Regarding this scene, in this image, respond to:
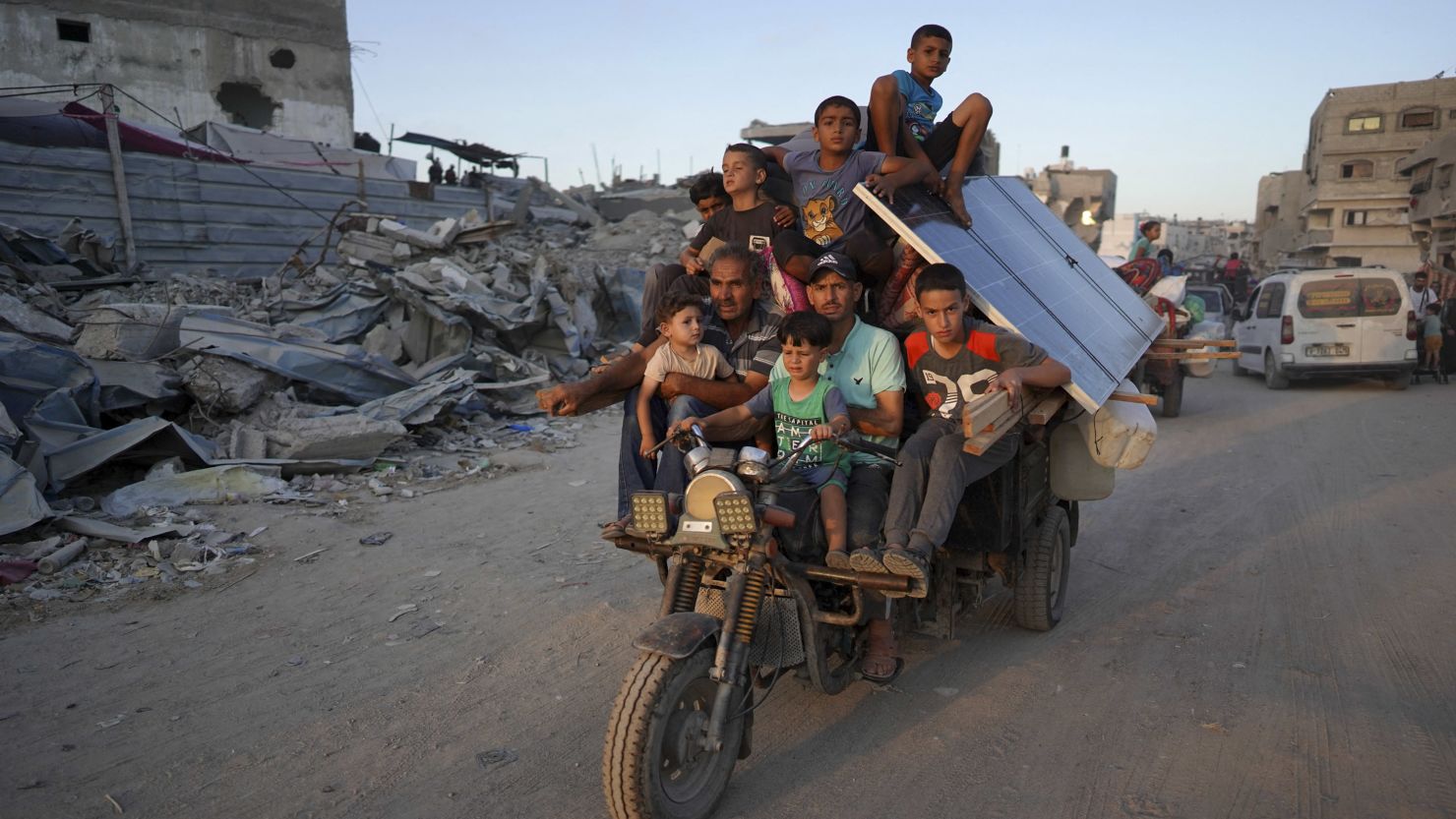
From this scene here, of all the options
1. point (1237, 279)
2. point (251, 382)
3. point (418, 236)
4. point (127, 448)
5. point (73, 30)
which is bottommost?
point (127, 448)

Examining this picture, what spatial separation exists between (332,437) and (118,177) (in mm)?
8374

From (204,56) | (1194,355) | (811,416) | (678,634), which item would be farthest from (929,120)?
(204,56)

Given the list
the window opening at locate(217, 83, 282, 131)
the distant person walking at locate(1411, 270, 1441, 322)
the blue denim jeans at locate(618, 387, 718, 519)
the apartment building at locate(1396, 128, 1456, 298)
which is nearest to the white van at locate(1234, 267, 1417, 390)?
the distant person walking at locate(1411, 270, 1441, 322)

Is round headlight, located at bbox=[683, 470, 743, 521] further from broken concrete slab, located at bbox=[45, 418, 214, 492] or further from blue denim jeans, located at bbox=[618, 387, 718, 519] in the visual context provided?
broken concrete slab, located at bbox=[45, 418, 214, 492]

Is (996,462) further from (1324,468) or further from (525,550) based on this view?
(1324,468)

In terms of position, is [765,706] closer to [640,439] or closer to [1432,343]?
[640,439]

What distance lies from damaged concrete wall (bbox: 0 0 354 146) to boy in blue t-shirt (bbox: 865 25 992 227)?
24.2 meters

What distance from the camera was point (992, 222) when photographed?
5.29 meters

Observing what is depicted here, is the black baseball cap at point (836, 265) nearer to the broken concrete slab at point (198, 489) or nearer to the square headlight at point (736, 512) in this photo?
the square headlight at point (736, 512)

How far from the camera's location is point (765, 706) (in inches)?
159

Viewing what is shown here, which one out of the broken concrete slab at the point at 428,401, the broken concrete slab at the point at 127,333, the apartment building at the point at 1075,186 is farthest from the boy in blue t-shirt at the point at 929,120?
the apartment building at the point at 1075,186

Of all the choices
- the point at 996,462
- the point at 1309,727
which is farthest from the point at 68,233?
the point at 1309,727

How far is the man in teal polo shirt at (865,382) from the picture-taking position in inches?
148

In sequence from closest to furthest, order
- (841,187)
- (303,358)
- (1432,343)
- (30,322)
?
1. (841,187)
2. (30,322)
3. (303,358)
4. (1432,343)
